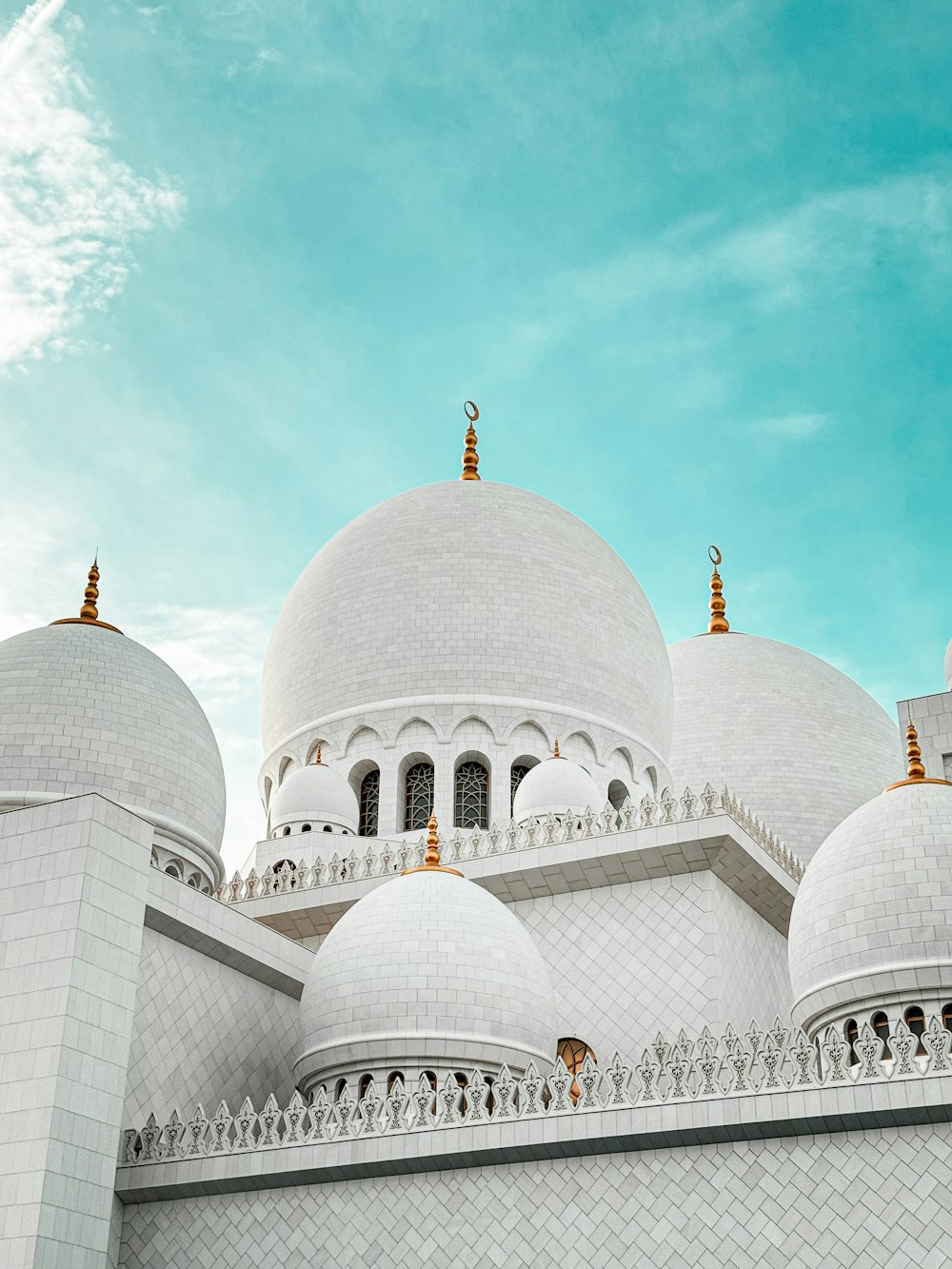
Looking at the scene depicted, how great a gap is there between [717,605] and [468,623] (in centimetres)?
868

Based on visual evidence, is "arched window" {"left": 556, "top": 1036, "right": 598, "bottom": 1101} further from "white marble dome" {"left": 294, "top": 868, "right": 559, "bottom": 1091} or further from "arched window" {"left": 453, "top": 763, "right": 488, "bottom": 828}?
"arched window" {"left": 453, "top": 763, "right": 488, "bottom": 828}

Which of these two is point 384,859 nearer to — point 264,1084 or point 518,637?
point 264,1084

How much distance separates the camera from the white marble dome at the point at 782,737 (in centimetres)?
2355

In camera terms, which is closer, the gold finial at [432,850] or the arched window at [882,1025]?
A: the arched window at [882,1025]

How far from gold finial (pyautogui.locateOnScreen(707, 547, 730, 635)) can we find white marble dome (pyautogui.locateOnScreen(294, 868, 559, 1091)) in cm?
1402

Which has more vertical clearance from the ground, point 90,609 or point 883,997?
point 90,609

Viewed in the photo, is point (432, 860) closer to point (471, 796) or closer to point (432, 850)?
point (432, 850)

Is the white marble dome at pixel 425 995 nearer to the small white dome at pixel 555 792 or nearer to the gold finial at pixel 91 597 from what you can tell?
the small white dome at pixel 555 792

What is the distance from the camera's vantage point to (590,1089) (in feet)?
39.2

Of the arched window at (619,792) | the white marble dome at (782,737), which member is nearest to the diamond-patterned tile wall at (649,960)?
the arched window at (619,792)

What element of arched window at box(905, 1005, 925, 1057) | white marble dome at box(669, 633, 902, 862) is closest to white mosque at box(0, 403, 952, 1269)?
arched window at box(905, 1005, 925, 1057)

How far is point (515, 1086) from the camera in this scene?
12422 millimetres

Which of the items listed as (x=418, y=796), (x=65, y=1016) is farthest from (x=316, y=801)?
(x=65, y=1016)

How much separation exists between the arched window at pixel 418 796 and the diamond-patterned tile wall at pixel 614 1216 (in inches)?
303
